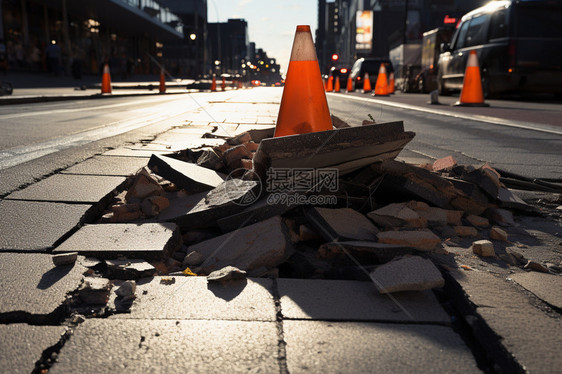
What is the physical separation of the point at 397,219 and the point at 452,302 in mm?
759

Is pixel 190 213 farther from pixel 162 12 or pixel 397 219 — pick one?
pixel 162 12

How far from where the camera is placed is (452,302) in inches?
69.6

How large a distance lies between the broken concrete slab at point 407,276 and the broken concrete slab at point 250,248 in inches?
17.9

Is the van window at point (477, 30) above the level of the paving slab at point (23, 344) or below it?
above

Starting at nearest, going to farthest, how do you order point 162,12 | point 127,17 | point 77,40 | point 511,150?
point 511,150 < point 77,40 < point 127,17 < point 162,12

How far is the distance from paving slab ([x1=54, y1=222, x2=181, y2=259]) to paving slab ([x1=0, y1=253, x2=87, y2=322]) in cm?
15

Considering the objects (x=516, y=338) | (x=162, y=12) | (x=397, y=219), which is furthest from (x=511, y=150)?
(x=162, y=12)

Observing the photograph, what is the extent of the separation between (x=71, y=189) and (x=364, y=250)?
1815 millimetres

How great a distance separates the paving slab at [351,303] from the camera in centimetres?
Result: 160

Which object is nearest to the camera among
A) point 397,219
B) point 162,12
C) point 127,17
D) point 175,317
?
point 175,317

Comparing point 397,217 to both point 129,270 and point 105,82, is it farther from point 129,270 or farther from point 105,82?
point 105,82

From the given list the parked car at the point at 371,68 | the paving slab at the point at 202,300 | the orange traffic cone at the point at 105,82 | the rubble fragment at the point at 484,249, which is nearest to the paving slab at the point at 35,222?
the paving slab at the point at 202,300

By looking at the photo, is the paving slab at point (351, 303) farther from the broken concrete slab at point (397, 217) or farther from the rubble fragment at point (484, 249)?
the broken concrete slab at point (397, 217)

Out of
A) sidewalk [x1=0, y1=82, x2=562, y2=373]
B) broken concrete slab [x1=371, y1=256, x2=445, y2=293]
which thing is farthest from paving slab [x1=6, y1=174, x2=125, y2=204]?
broken concrete slab [x1=371, y1=256, x2=445, y2=293]
